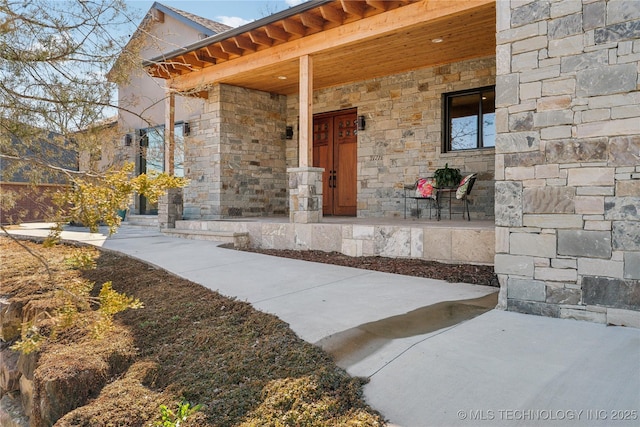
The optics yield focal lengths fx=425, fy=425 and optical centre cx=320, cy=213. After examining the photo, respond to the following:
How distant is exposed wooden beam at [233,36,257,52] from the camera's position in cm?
627

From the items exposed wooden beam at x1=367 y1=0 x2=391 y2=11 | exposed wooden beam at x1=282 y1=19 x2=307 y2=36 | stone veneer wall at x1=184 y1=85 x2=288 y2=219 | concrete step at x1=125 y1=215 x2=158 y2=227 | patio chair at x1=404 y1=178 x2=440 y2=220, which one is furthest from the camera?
concrete step at x1=125 y1=215 x2=158 y2=227

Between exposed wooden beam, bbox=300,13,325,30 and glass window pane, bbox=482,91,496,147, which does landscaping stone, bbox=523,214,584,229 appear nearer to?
A: glass window pane, bbox=482,91,496,147

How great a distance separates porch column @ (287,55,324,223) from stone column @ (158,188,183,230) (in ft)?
9.77

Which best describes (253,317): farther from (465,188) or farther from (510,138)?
(465,188)

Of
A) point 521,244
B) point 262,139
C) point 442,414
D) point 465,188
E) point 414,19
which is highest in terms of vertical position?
point 414,19

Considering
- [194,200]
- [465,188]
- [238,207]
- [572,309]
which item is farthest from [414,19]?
[194,200]

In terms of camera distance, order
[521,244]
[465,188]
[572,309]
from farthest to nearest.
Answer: [465,188] → [521,244] → [572,309]

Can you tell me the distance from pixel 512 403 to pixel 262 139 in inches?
295

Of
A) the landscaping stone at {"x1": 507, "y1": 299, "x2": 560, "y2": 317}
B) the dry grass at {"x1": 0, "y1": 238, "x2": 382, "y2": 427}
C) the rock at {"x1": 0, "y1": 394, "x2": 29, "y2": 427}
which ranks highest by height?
the landscaping stone at {"x1": 507, "y1": 299, "x2": 560, "y2": 317}

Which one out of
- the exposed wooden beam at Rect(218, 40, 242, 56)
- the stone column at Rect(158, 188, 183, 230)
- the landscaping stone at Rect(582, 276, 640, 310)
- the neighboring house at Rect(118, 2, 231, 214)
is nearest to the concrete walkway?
the landscaping stone at Rect(582, 276, 640, 310)

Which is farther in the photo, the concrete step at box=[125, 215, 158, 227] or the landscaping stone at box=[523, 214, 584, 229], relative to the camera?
the concrete step at box=[125, 215, 158, 227]

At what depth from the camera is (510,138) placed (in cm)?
328

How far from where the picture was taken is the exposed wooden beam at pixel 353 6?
5.02 m

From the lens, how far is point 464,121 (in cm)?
686
